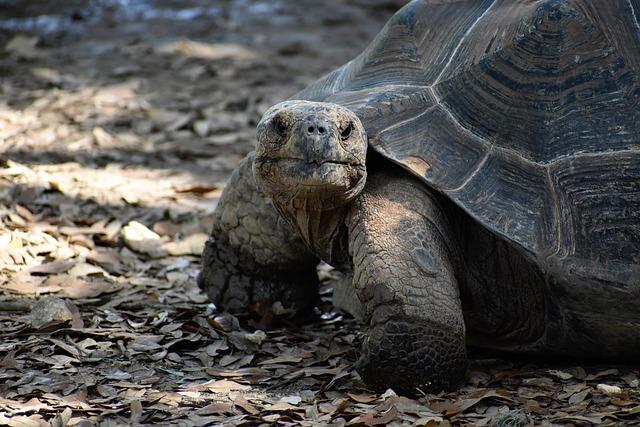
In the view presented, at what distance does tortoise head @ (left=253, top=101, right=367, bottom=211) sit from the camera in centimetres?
369

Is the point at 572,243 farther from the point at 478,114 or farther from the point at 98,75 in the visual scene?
the point at 98,75

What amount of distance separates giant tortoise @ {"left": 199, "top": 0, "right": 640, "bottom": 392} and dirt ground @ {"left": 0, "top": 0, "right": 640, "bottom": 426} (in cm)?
23

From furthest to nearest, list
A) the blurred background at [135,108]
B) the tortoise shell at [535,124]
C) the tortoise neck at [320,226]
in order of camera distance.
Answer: the blurred background at [135,108], the tortoise neck at [320,226], the tortoise shell at [535,124]

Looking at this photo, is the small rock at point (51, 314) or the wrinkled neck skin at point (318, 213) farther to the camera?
the small rock at point (51, 314)

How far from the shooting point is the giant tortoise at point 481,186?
3.77 meters

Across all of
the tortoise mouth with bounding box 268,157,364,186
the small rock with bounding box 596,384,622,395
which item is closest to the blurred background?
the tortoise mouth with bounding box 268,157,364,186

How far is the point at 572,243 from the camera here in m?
3.81

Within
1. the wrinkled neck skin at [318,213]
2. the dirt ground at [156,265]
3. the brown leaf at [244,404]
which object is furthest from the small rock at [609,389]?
the brown leaf at [244,404]

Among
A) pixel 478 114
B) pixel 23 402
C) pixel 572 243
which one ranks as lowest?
pixel 23 402

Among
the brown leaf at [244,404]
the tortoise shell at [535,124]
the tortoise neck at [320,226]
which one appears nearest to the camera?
the brown leaf at [244,404]

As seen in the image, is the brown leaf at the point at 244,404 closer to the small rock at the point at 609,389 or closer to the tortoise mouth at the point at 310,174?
the tortoise mouth at the point at 310,174

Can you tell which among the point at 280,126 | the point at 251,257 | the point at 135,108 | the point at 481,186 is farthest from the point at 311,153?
the point at 135,108

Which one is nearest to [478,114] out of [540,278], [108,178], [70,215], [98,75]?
[540,278]

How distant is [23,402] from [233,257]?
1.44 meters
